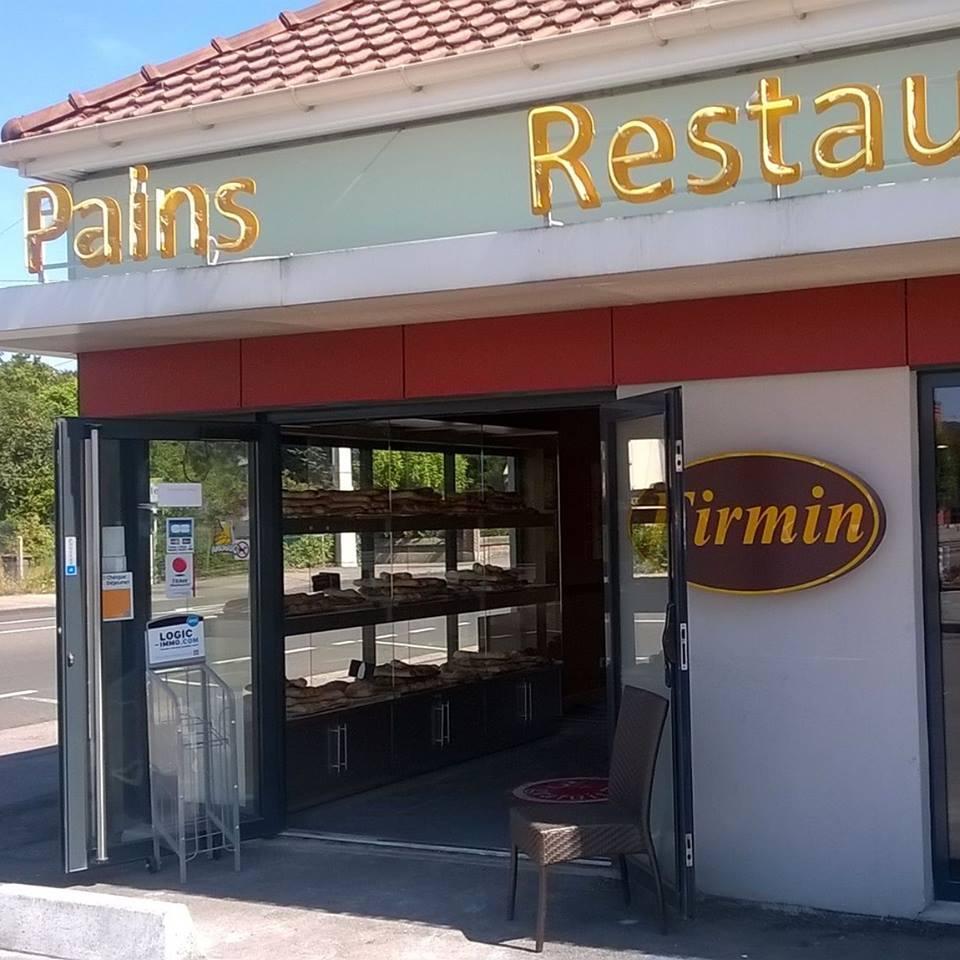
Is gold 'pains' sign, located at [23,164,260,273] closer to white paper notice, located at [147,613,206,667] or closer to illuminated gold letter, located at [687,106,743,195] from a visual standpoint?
white paper notice, located at [147,613,206,667]

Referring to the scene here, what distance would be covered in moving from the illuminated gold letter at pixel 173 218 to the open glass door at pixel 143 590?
95 centimetres

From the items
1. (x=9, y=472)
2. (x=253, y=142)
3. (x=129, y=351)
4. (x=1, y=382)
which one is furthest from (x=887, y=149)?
(x=1, y=382)

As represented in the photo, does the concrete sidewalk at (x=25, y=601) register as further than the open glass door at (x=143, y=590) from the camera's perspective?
Yes

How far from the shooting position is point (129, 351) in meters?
7.68

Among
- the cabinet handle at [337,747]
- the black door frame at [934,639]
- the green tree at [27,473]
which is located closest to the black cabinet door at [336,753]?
the cabinet handle at [337,747]

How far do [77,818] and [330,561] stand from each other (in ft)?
9.25

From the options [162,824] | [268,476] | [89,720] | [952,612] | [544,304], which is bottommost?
[162,824]

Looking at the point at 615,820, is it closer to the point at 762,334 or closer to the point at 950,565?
the point at 950,565

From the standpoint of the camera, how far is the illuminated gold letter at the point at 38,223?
6.72m

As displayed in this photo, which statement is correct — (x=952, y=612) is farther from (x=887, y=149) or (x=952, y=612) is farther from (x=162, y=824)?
(x=162, y=824)

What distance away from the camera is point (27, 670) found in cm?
1565

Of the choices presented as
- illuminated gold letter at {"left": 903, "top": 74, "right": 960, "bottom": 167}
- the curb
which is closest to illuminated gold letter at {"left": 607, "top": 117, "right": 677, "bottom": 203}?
illuminated gold letter at {"left": 903, "top": 74, "right": 960, "bottom": 167}

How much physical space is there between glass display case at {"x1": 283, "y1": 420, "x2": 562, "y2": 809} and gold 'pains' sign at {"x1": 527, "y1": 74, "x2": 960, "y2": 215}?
310 centimetres

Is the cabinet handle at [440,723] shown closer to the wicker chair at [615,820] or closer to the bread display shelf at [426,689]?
the bread display shelf at [426,689]
